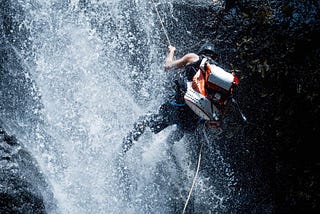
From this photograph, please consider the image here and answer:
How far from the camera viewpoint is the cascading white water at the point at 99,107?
636 cm

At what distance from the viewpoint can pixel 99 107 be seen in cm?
685

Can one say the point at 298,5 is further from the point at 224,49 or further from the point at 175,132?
the point at 175,132

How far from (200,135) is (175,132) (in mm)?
860

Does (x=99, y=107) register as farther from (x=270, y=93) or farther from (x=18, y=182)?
(x=270, y=93)

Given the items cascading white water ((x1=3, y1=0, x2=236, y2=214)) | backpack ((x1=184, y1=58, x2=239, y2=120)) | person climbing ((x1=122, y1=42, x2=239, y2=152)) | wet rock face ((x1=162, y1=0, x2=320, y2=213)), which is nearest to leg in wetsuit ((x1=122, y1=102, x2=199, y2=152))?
person climbing ((x1=122, y1=42, x2=239, y2=152))

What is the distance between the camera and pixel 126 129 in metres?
6.90

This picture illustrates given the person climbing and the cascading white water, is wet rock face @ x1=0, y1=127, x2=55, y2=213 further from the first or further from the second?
the person climbing

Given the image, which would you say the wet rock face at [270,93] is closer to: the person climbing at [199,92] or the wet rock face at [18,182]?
the person climbing at [199,92]

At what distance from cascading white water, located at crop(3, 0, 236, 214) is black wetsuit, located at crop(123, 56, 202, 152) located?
3.05ft

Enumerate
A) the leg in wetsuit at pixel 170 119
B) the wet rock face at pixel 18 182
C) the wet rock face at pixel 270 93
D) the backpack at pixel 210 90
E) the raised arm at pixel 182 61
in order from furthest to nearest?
the wet rock face at pixel 270 93 < the leg in wetsuit at pixel 170 119 < the raised arm at pixel 182 61 < the wet rock face at pixel 18 182 < the backpack at pixel 210 90

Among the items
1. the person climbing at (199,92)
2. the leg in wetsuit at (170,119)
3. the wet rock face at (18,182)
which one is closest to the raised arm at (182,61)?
the person climbing at (199,92)

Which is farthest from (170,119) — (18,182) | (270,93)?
(18,182)

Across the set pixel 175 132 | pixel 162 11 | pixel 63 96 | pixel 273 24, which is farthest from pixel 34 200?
pixel 273 24

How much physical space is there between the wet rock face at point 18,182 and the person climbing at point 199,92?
2231 mm
